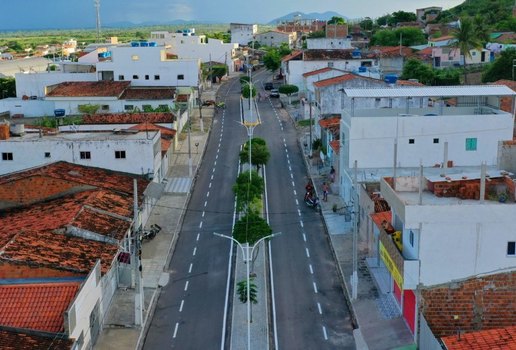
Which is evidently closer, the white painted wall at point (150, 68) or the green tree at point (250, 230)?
the green tree at point (250, 230)

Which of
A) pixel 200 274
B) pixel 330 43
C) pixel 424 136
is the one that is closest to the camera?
pixel 200 274

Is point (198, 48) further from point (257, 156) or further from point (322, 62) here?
point (257, 156)

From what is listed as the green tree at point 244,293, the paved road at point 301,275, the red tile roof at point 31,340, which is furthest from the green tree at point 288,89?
the red tile roof at point 31,340

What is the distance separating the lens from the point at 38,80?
8694 cm

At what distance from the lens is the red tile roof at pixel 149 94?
75.2 metres

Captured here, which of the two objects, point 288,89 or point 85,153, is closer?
point 85,153

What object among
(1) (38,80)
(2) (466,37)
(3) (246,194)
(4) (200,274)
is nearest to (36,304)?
(4) (200,274)

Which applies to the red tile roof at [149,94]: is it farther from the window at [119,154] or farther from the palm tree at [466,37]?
the palm tree at [466,37]

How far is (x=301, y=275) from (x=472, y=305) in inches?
421

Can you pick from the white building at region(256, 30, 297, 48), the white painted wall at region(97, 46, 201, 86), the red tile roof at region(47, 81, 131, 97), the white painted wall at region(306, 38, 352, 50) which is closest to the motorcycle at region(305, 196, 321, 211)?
the red tile roof at region(47, 81, 131, 97)

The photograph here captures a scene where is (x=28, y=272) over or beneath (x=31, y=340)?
over

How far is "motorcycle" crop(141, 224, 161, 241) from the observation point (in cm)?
3820

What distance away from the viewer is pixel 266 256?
36.1 m

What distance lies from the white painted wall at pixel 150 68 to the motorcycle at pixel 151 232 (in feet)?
160
